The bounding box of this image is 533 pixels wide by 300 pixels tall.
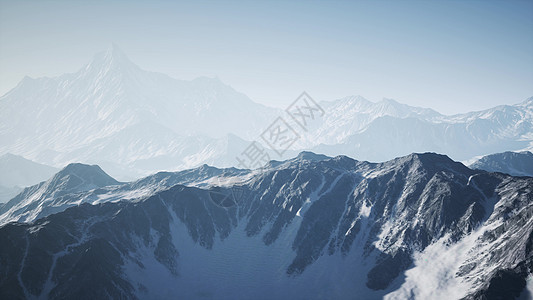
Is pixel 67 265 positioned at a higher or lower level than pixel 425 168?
higher

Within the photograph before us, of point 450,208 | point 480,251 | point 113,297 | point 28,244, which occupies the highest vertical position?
point 28,244

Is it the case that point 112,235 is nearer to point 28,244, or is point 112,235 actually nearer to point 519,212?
point 28,244

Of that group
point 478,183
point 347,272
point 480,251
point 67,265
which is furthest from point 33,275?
point 478,183

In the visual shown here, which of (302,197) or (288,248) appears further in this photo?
(302,197)

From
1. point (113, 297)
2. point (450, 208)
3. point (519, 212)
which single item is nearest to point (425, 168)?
point (450, 208)

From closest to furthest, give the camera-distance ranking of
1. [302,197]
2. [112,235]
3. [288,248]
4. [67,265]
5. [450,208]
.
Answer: [67,265], [450,208], [112,235], [288,248], [302,197]

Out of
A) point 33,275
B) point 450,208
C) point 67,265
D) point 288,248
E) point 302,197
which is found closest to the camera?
point 33,275
